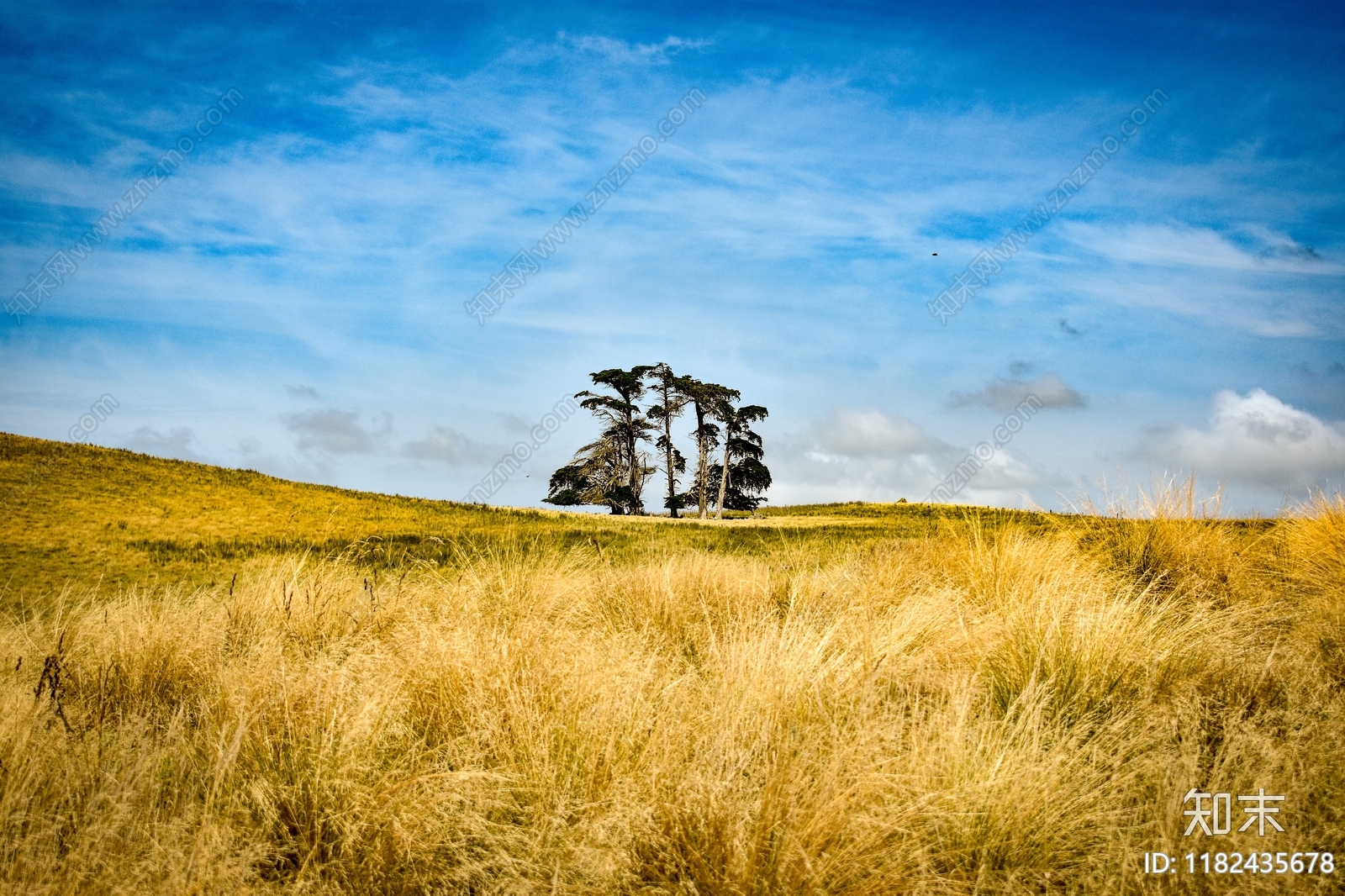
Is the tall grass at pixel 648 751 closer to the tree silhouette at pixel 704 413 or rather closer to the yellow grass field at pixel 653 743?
the yellow grass field at pixel 653 743

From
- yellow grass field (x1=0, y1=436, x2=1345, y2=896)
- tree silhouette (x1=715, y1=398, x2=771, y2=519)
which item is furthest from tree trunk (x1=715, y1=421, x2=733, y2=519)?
yellow grass field (x1=0, y1=436, x2=1345, y2=896)

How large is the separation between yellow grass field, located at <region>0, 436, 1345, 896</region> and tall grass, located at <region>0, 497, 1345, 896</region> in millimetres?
17

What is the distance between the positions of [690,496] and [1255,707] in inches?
1378

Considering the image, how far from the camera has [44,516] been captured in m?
15.1

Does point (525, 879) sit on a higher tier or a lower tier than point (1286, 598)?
lower

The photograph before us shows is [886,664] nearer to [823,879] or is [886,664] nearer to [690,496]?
[823,879]

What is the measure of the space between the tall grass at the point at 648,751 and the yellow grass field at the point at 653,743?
0.06ft

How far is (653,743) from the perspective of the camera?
2.74m

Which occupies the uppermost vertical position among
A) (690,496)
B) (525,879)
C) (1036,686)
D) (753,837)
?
(690,496)

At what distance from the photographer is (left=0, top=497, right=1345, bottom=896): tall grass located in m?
2.26

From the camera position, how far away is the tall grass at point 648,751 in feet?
7.43

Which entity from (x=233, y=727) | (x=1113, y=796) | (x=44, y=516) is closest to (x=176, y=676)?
(x=233, y=727)

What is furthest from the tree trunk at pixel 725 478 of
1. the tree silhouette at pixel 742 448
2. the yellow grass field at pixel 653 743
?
the yellow grass field at pixel 653 743

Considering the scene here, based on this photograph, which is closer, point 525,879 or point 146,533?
point 525,879
